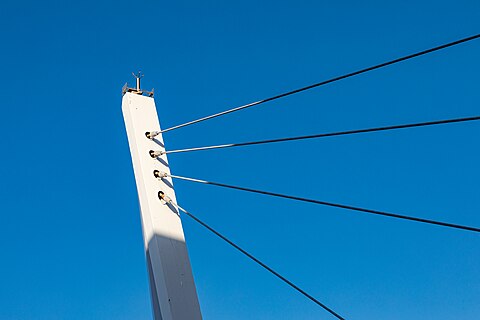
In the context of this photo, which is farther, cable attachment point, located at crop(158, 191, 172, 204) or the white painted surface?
cable attachment point, located at crop(158, 191, 172, 204)

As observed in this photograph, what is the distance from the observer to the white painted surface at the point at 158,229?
524cm

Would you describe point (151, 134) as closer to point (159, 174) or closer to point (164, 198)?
point (159, 174)

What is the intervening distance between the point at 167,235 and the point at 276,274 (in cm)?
104

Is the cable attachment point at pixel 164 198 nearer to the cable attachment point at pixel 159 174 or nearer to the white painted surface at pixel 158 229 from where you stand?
the white painted surface at pixel 158 229

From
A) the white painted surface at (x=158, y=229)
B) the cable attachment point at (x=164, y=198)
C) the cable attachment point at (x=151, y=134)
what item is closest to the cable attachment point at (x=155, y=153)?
the white painted surface at (x=158, y=229)

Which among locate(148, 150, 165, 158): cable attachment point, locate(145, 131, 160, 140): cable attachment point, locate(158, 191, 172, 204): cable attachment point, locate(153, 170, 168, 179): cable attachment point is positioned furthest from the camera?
locate(145, 131, 160, 140): cable attachment point

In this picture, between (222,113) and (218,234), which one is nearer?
(218,234)

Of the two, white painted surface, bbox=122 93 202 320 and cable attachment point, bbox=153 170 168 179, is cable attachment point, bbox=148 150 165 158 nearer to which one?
white painted surface, bbox=122 93 202 320

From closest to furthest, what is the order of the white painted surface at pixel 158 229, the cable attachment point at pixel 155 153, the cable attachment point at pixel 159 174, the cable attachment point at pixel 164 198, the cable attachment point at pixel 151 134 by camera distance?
the white painted surface at pixel 158 229 < the cable attachment point at pixel 164 198 < the cable attachment point at pixel 159 174 < the cable attachment point at pixel 155 153 < the cable attachment point at pixel 151 134

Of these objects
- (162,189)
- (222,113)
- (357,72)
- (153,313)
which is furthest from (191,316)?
(357,72)

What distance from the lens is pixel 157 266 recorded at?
5.37 m

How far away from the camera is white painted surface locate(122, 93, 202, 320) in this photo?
524 centimetres

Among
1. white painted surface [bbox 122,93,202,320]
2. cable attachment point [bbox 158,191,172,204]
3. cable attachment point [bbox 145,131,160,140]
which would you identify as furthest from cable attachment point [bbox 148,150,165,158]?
cable attachment point [bbox 158,191,172,204]

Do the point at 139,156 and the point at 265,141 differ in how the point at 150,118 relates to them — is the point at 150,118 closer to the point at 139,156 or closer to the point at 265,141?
the point at 139,156
